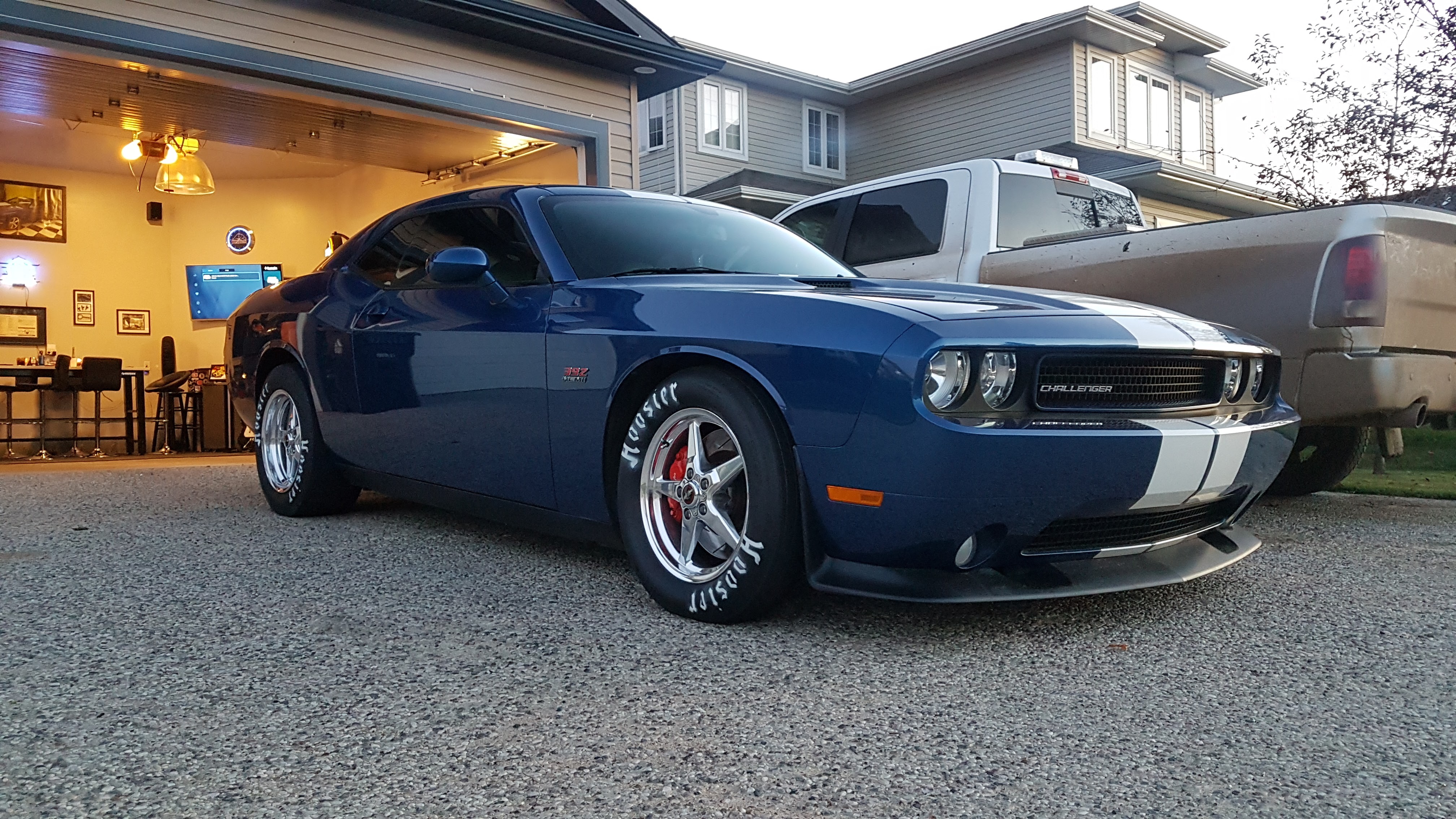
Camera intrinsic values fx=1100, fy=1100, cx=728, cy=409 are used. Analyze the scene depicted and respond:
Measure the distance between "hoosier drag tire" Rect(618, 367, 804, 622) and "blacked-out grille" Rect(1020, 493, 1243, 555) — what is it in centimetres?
65

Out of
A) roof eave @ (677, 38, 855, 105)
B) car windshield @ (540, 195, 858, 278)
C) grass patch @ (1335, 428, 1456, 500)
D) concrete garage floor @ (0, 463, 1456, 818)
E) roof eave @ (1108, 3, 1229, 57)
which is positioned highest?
roof eave @ (1108, 3, 1229, 57)

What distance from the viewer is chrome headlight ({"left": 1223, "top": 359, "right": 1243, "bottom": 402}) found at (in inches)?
128

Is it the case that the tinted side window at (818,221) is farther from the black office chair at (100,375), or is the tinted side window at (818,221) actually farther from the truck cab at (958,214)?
the black office chair at (100,375)

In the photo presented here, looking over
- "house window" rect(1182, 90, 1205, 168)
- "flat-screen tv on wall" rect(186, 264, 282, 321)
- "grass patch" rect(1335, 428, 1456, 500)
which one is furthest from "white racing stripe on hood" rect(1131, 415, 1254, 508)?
"house window" rect(1182, 90, 1205, 168)

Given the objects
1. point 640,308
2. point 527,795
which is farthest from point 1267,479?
point 527,795

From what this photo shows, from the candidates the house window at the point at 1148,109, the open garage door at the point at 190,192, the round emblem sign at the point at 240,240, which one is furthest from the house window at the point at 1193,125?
the round emblem sign at the point at 240,240

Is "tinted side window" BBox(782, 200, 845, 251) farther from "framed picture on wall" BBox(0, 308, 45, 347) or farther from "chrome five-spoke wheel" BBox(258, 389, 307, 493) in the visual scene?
"framed picture on wall" BBox(0, 308, 45, 347)

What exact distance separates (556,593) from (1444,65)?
9543 mm

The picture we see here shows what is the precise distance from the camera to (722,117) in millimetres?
19500

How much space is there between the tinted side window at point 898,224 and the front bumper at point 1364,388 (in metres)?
2.42

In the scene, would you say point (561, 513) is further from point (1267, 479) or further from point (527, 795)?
point (1267, 479)

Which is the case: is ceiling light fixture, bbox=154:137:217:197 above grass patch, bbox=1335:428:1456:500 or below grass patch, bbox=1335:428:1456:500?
above

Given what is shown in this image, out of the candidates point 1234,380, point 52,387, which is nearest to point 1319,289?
point 1234,380

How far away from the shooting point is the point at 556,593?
3465mm
